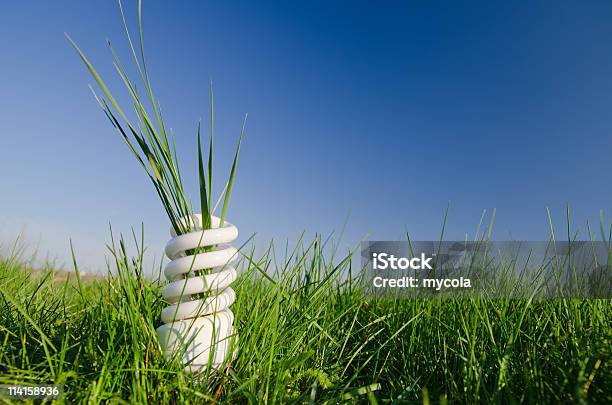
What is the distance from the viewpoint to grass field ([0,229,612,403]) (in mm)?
1377

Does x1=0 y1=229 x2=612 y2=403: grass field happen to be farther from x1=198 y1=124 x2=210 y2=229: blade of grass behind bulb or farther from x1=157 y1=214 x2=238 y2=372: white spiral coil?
x1=198 y1=124 x2=210 y2=229: blade of grass behind bulb

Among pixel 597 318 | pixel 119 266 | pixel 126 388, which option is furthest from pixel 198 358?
pixel 597 318

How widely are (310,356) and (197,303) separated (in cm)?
47

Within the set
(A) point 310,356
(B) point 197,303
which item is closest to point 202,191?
(B) point 197,303

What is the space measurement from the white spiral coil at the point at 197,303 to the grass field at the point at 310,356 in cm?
6

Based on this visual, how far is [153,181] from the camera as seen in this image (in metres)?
1.59

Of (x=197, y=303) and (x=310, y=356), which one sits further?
(x=310, y=356)

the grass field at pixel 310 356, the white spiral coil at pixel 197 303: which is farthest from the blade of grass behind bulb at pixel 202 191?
the grass field at pixel 310 356

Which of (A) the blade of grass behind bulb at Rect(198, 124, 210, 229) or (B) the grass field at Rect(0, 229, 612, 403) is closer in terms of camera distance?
(B) the grass field at Rect(0, 229, 612, 403)

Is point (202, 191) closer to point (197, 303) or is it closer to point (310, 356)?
point (197, 303)

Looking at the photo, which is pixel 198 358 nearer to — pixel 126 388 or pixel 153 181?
pixel 126 388

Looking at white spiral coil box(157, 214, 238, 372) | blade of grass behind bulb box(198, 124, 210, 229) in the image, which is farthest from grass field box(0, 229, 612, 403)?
blade of grass behind bulb box(198, 124, 210, 229)

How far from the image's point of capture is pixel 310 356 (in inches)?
66.4

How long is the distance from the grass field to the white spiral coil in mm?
60
